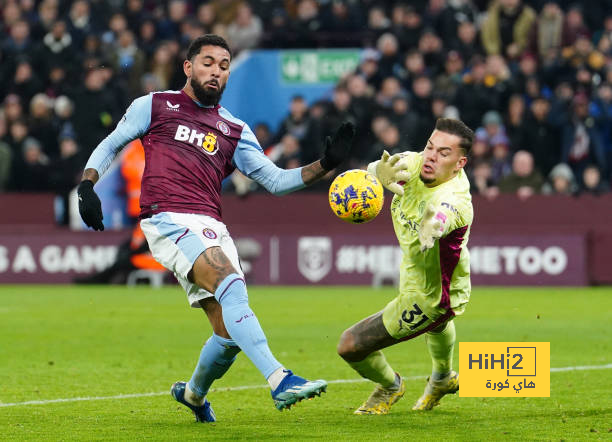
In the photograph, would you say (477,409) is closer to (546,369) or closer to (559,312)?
(546,369)

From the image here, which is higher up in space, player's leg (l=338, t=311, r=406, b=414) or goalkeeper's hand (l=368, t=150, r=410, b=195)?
goalkeeper's hand (l=368, t=150, r=410, b=195)

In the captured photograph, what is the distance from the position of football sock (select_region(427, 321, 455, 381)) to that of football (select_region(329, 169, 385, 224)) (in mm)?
1097

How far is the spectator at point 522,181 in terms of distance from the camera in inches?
753

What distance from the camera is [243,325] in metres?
6.92

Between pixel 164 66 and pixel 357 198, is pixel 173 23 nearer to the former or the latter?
pixel 164 66

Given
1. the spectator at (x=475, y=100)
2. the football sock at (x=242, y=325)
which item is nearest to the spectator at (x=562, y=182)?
the spectator at (x=475, y=100)

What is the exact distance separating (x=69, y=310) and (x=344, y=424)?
8909 mm

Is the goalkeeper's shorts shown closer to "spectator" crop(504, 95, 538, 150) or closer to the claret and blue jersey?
the claret and blue jersey

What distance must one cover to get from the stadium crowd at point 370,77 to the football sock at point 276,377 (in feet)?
40.0

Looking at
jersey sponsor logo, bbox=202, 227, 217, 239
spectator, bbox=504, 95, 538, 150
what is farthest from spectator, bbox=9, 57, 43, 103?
jersey sponsor logo, bbox=202, 227, 217, 239

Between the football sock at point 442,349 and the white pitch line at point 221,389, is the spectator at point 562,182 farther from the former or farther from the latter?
the football sock at point 442,349

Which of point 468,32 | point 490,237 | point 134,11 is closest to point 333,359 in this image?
point 490,237

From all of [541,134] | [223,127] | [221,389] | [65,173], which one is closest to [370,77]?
[541,134]

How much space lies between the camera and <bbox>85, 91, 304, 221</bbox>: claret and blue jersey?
295 inches
